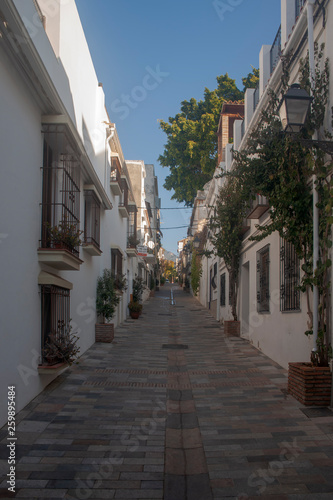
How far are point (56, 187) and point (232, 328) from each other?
792 centimetres

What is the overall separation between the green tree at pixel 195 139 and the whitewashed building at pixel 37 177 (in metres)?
16.9

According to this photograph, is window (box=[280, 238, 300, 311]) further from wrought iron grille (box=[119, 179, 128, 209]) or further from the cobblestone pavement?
wrought iron grille (box=[119, 179, 128, 209])

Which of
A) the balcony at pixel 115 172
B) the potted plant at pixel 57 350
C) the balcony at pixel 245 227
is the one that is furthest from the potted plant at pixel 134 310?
the potted plant at pixel 57 350

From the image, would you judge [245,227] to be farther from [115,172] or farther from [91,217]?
[115,172]

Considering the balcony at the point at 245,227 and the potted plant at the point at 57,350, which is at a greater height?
the balcony at the point at 245,227

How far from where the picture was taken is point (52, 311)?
24.3 feet

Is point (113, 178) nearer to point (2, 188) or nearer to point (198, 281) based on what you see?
point (2, 188)

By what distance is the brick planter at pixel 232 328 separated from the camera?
1365 cm

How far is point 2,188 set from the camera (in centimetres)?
525

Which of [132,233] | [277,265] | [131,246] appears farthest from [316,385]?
[132,233]

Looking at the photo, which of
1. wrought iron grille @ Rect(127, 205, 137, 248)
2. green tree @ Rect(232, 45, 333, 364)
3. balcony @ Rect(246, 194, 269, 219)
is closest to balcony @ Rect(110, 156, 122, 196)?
wrought iron grille @ Rect(127, 205, 137, 248)

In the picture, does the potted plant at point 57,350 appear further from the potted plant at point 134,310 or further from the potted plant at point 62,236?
the potted plant at point 134,310

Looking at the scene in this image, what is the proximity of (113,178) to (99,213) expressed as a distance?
3799mm

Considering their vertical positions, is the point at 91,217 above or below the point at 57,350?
above
